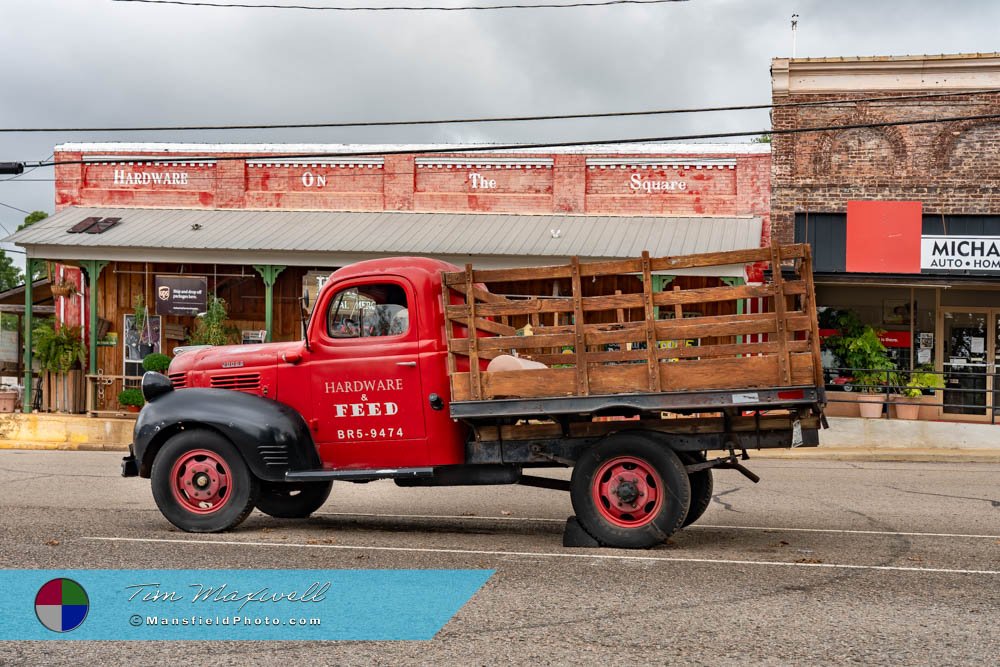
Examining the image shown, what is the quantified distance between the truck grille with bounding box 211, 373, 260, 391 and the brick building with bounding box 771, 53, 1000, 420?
1533cm

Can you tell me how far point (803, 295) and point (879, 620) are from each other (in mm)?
2899

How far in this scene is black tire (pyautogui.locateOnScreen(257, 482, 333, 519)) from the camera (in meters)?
10.2

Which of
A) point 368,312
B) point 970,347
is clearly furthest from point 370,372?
point 970,347

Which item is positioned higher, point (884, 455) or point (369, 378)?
point (369, 378)

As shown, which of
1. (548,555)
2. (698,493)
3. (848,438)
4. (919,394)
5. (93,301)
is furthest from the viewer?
(93,301)

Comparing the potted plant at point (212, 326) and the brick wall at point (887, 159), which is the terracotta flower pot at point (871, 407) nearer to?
the brick wall at point (887, 159)

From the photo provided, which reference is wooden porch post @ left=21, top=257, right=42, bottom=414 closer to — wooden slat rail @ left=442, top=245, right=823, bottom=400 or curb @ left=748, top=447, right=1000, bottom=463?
curb @ left=748, top=447, right=1000, bottom=463

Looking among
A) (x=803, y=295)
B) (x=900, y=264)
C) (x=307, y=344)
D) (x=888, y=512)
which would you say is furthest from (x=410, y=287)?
(x=900, y=264)

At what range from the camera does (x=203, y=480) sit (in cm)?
917

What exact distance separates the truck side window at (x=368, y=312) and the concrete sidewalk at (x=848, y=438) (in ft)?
37.4

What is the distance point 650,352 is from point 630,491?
113cm

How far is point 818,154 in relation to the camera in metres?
22.7

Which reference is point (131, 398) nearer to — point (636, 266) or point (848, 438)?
point (848, 438)

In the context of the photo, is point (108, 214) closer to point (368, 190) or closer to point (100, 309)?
point (100, 309)
